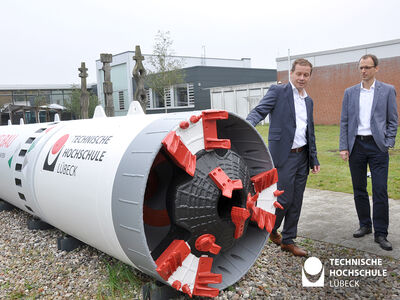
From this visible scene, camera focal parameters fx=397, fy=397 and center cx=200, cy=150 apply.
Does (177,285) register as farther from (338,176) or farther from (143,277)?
(338,176)

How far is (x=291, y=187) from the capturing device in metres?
3.99

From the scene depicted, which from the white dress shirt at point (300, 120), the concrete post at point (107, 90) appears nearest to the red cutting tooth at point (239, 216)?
the white dress shirt at point (300, 120)

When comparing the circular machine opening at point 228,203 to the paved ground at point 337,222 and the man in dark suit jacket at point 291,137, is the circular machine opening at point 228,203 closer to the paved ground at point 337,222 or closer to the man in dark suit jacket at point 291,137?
the man in dark suit jacket at point 291,137

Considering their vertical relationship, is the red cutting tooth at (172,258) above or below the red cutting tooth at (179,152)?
below

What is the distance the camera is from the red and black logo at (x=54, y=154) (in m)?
3.98

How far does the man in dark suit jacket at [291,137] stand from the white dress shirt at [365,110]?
59 cm

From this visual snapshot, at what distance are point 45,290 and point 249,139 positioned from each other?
2353 mm

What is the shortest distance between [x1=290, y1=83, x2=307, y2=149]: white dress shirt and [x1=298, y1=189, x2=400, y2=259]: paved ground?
1230mm

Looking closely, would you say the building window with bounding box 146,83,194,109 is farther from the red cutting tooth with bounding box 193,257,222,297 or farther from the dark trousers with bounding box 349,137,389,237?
the red cutting tooth with bounding box 193,257,222,297

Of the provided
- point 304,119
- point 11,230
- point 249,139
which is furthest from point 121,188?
point 11,230

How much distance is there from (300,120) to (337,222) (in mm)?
1732

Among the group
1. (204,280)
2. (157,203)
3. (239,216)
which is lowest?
(204,280)

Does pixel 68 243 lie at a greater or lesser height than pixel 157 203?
lesser

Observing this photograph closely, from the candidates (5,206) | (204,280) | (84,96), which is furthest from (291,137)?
(84,96)
